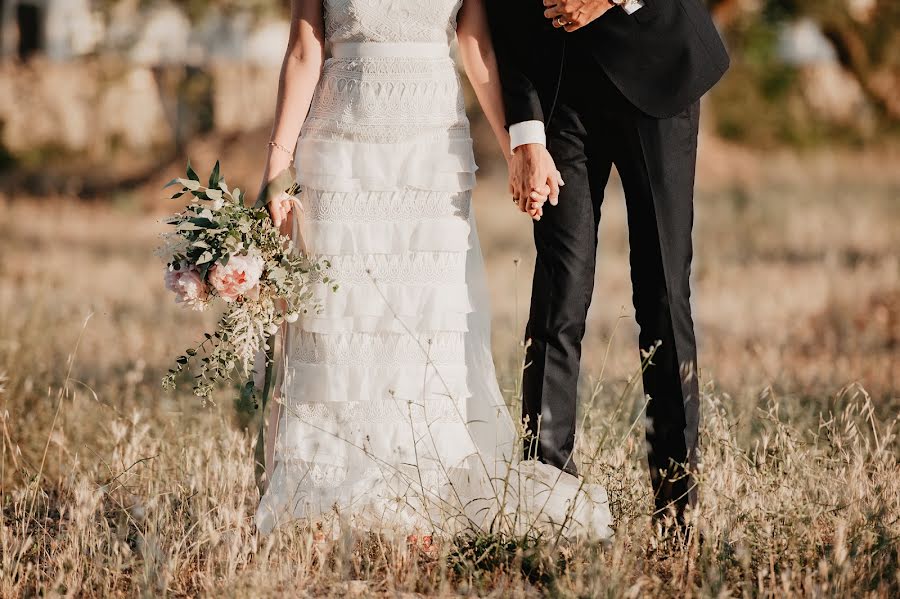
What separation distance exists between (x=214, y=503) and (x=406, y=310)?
0.92 metres

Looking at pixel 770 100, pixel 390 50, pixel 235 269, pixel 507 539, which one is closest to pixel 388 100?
pixel 390 50

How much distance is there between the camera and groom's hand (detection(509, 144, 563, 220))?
3674mm

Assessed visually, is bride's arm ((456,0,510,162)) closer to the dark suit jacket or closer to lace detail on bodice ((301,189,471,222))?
the dark suit jacket

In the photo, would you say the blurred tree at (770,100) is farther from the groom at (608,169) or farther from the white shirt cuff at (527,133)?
the white shirt cuff at (527,133)

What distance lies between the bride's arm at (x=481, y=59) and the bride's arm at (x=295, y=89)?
491mm

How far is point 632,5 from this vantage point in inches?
143

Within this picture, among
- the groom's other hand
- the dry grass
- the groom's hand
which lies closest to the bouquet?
the dry grass

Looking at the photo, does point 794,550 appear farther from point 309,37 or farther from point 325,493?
point 309,37

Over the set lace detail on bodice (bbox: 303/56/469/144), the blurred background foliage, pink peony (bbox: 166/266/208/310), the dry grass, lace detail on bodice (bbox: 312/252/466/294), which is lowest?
the dry grass

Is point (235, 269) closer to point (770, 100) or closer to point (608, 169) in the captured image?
point (608, 169)

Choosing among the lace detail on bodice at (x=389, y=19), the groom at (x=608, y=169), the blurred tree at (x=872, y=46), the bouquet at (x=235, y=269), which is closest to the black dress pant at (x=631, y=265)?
the groom at (x=608, y=169)

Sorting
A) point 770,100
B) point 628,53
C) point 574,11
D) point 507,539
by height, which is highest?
point 770,100

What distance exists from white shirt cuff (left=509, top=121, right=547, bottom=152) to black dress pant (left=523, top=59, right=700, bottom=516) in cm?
11

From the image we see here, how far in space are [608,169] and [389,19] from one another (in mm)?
901
